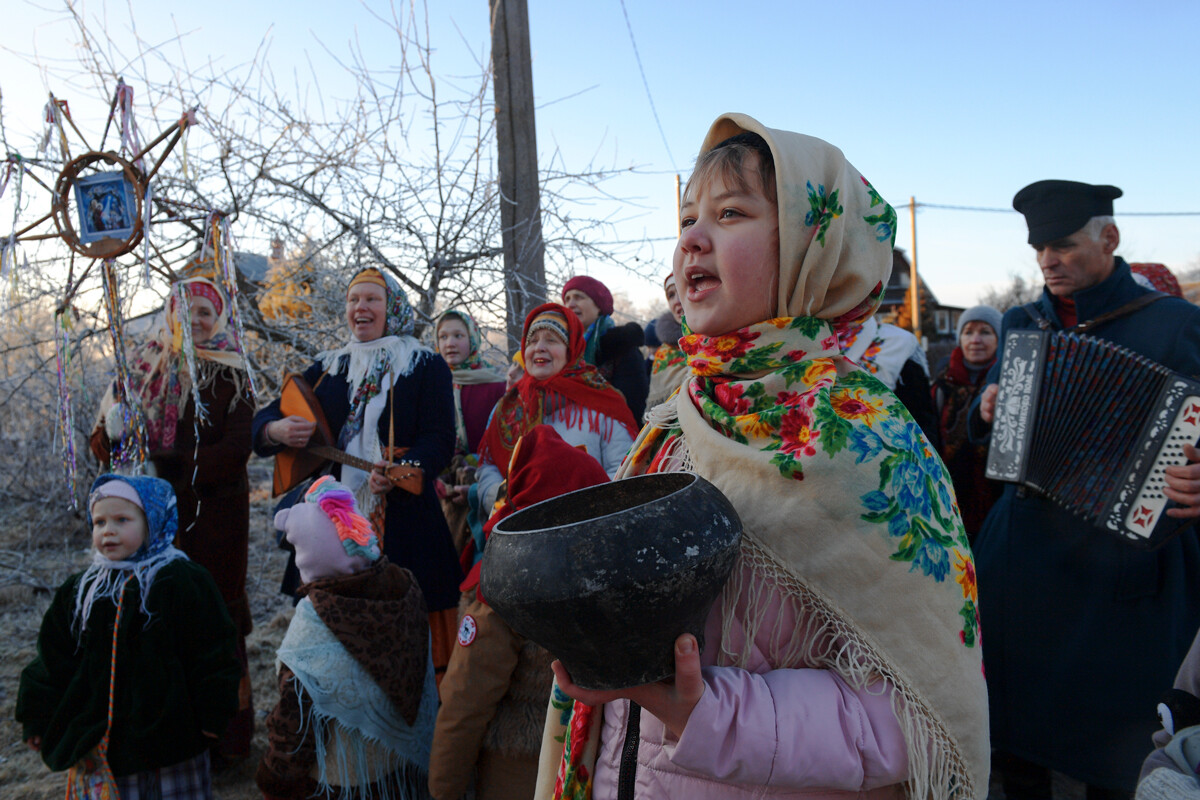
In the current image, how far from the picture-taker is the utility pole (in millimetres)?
4848

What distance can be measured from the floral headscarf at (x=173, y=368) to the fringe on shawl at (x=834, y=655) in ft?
9.52

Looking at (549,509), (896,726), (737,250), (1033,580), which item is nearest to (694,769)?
(896,726)

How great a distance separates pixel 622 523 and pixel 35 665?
2.61 meters

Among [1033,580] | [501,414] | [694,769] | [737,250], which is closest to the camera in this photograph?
[694,769]

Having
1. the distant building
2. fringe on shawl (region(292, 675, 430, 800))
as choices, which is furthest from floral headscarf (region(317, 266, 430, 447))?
the distant building

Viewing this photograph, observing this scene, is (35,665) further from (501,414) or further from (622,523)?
(622,523)

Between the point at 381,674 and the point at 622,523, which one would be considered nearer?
the point at 622,523

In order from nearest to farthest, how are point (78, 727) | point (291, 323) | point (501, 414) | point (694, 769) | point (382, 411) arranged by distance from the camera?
point (694, 769), point (78, 727), point (382, 411), point (501, 414), point (291, 323)

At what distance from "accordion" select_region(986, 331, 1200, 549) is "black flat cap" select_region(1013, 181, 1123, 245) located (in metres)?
0.38

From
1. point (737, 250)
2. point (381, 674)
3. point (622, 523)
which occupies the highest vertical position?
point (737, 250)

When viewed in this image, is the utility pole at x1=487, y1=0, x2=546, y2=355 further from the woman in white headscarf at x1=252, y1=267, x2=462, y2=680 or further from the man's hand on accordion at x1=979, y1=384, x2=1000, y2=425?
the man's hand on accordion at x1=979, y1=384, x2=1000, y2=425

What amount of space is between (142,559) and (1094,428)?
341 centimetres

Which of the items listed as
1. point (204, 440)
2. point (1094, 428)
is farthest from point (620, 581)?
point (204, 440)

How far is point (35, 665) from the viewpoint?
248cm
